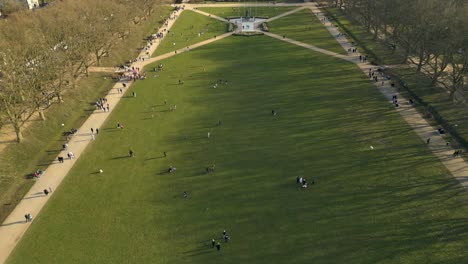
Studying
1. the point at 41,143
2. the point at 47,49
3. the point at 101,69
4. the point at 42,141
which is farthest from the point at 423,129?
the point at 101,69

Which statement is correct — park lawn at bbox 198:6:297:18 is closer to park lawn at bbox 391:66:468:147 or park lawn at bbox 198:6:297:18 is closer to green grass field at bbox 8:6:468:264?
park lawn at bbox 391:66:468:147

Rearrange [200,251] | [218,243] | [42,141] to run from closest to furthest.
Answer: [200,251] < [218,243] < [42,141]

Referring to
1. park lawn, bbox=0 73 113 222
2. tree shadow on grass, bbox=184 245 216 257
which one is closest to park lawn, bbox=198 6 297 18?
park lawn, bbox=0 73 113 222

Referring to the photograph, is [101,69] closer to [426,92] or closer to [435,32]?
[426,92]

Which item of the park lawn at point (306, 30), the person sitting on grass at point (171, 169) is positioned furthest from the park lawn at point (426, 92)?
the person sitting on grass at point (171, 169)

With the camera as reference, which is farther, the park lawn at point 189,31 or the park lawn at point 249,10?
the park lawn at point 249,10

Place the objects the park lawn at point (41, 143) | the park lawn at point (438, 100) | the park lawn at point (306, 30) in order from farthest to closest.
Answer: the park lawn at point (306, 30)
the park lawn at point (438, 100)
the park lawn at point (41, 143)

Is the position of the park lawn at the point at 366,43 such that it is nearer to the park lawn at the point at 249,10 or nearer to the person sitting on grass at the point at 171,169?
the park lawn at the point at 249,10
